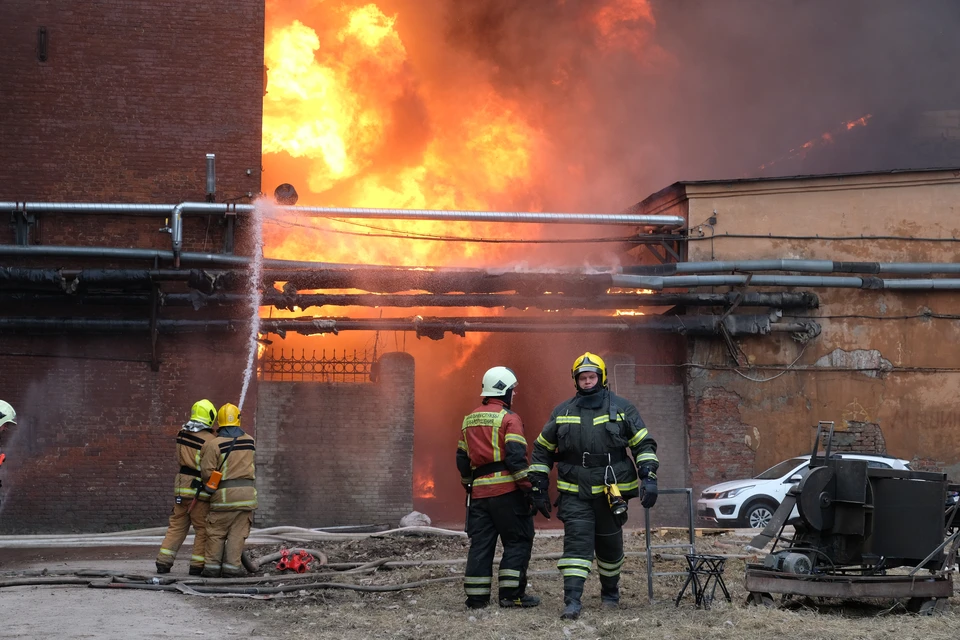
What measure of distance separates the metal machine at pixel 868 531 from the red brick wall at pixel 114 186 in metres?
9.83

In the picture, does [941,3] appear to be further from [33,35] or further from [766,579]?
[766,579]

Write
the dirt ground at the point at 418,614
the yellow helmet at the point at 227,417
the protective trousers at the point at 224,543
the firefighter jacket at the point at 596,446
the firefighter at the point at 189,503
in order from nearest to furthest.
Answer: the dirt ground at the point at 418,614, the firefighter jacket at the point at 596,446, the protective trousers at the point at 224,543, the firefighter at the point at 189,503, the yellow helmet at the point at 227,417

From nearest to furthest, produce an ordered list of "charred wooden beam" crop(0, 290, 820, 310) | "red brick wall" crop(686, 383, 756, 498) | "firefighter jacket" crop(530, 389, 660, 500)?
"firefighter jacket" crop(530, 389, 660, 500) < "charred wooden beam" crop(0, 290, 820, 310) < "red brick wall" crop(686, 383, 756, 498)

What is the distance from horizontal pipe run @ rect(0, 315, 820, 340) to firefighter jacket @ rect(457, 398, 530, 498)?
24.6 feet

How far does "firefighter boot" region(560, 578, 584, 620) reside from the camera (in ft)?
23.1

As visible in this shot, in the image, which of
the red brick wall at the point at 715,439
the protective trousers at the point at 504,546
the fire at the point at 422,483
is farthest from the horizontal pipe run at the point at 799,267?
the protective trousers at the point at 504,546

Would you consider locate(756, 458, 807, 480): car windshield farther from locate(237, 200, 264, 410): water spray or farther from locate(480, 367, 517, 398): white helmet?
locate(480, 367, 517, 398): white helmet

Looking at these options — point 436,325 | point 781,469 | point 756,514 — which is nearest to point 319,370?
point 436,325

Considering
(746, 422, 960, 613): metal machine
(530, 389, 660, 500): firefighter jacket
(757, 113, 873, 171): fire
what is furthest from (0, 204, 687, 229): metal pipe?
(757, 113, 873, 171): fire

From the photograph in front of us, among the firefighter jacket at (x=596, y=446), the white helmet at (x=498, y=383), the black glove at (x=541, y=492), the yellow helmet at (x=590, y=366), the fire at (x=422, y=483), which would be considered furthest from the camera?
the fire at (x=422, y=483)

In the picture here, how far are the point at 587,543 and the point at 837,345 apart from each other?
1055 cm

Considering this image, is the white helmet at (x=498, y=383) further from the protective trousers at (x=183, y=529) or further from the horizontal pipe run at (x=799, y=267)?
the horizontal pipe run at (x=799, y=267)

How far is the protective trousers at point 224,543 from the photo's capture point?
30.3 ft

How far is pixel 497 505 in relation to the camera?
302 inches
